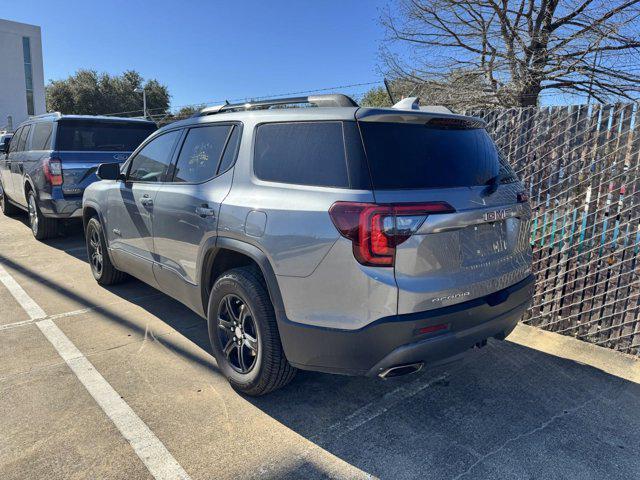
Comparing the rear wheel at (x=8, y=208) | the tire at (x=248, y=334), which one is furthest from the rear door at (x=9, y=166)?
the tire at (x=248, y=334)

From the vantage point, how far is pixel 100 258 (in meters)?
5.34

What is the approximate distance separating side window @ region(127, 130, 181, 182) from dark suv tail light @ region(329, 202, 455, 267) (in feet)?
7.25

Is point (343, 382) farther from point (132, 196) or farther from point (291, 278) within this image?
point (132, 196)

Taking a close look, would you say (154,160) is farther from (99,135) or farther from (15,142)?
(15,142)

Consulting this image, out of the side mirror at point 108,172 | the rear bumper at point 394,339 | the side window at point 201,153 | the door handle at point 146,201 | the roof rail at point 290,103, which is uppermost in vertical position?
the roof rail at point 290,103

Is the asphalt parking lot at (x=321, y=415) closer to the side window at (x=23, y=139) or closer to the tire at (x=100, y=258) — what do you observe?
the tire at (x=100, y=258)

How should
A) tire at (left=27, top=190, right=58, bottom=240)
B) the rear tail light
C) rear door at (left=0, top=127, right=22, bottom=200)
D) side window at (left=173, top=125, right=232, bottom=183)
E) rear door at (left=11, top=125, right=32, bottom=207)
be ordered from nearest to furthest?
side window at (left=173, top=125, right=232, bottom=183) < the rear tail light < tire at (left=27, top=190, right=58, bottom=240) < rear door at (left=11, top=125, right=32, bottom=207) < rear door at (left=0, top=127, right=22, bottom=200)

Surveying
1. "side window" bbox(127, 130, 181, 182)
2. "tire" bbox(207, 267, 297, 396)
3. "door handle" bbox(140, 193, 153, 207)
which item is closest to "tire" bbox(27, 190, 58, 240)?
"side window" bbox(127, 130, 181, 182)

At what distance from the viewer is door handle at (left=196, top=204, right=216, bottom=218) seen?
314 centimetres

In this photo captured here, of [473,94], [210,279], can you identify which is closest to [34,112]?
[473,94]

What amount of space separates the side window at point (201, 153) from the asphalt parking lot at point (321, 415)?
145 centimetres

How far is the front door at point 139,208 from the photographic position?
4008 mm

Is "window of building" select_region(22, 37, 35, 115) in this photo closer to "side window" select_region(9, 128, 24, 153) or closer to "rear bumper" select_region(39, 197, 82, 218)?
"side window" select_region(9, 128, 24, 153)

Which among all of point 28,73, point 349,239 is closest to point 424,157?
point 349,239
